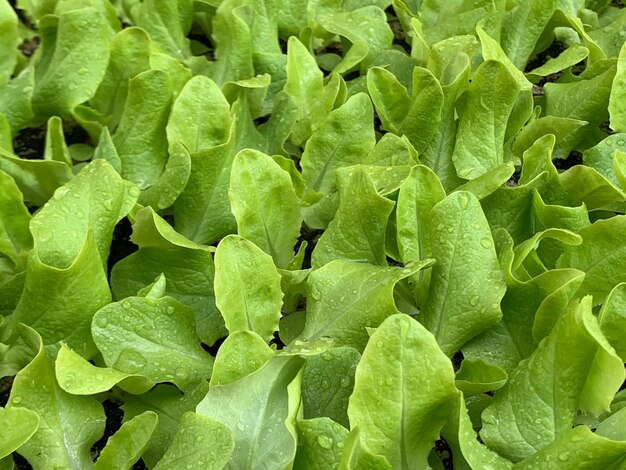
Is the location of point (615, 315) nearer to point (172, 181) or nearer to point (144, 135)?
point (172, 181)

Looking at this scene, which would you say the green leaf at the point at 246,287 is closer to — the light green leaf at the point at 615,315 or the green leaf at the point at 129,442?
the green leaf at the point at 129,442

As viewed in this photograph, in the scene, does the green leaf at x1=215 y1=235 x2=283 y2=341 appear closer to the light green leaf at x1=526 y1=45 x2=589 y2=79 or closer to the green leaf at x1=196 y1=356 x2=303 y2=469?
the green leaf at x1=196 y1=356 x2=303 y2=469

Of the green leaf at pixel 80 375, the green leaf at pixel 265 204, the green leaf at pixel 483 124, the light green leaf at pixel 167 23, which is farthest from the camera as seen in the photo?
the light green leaf at pixel 167 23

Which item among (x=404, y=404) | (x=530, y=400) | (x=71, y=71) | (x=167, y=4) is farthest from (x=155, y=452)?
(x=167, y=4)

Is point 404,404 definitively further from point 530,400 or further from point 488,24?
point 488,24

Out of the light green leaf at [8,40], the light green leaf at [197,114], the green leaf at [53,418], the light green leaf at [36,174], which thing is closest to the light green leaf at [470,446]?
the green leaf at [53,418]

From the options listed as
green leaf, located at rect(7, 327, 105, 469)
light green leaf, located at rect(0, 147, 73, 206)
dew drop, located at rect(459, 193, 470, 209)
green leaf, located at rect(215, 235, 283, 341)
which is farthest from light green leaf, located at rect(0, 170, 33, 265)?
dew drop, located at rect(459, 193, 470, 209)
